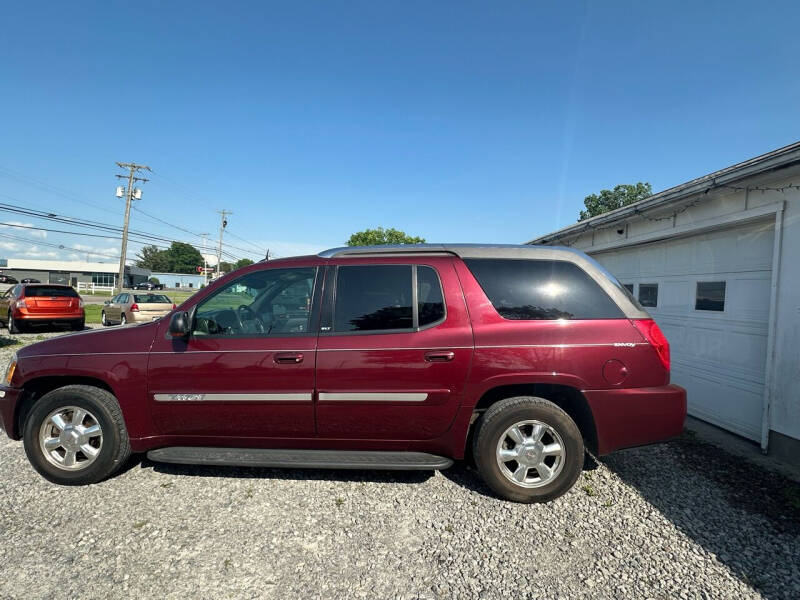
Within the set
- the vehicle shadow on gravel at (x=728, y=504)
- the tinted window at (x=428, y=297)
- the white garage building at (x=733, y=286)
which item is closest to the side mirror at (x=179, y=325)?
the tinted window at (x=428, y=297)

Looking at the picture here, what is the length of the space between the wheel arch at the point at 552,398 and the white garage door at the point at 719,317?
8.53 feet

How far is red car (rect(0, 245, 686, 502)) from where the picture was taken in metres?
2.84

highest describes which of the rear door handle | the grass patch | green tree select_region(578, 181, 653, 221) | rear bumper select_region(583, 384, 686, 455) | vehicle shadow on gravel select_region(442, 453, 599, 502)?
green tree select_region(578, 181, 653, 221)

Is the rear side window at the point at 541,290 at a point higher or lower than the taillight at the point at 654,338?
higher

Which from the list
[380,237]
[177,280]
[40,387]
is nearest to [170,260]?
[177,280]

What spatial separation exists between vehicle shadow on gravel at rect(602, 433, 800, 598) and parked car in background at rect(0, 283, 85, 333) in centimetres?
1464

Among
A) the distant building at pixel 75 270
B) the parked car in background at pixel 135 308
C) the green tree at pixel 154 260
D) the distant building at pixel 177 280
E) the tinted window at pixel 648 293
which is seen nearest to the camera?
the tinted window at pixel 648 293

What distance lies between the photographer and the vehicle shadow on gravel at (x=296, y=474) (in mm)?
3205

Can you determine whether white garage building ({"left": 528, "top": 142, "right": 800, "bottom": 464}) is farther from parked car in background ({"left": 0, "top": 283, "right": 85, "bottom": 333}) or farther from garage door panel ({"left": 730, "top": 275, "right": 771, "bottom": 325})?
parked car in background ({"left": 0, "top": 283, "right": 85, "bottom": 333})

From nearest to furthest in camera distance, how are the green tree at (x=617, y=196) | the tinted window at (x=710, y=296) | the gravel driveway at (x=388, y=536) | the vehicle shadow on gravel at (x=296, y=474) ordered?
the gravel driveway at (x=388, y=536) < the vehicle shadow on gravel at (x=296, y=474) < the tinted window at (x=710, y=296) < the green tree at (x=617, y=196)

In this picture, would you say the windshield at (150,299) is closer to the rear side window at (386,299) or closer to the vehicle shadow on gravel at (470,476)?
the rear side window at (386,299)

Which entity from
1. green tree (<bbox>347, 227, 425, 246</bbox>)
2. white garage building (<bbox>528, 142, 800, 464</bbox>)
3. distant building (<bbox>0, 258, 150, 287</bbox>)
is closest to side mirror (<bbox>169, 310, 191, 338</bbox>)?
white garage building (<bbox>528, 142, 800, 464</bbox>)

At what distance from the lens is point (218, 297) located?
319 cm

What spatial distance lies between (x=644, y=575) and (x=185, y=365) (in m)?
3.25
